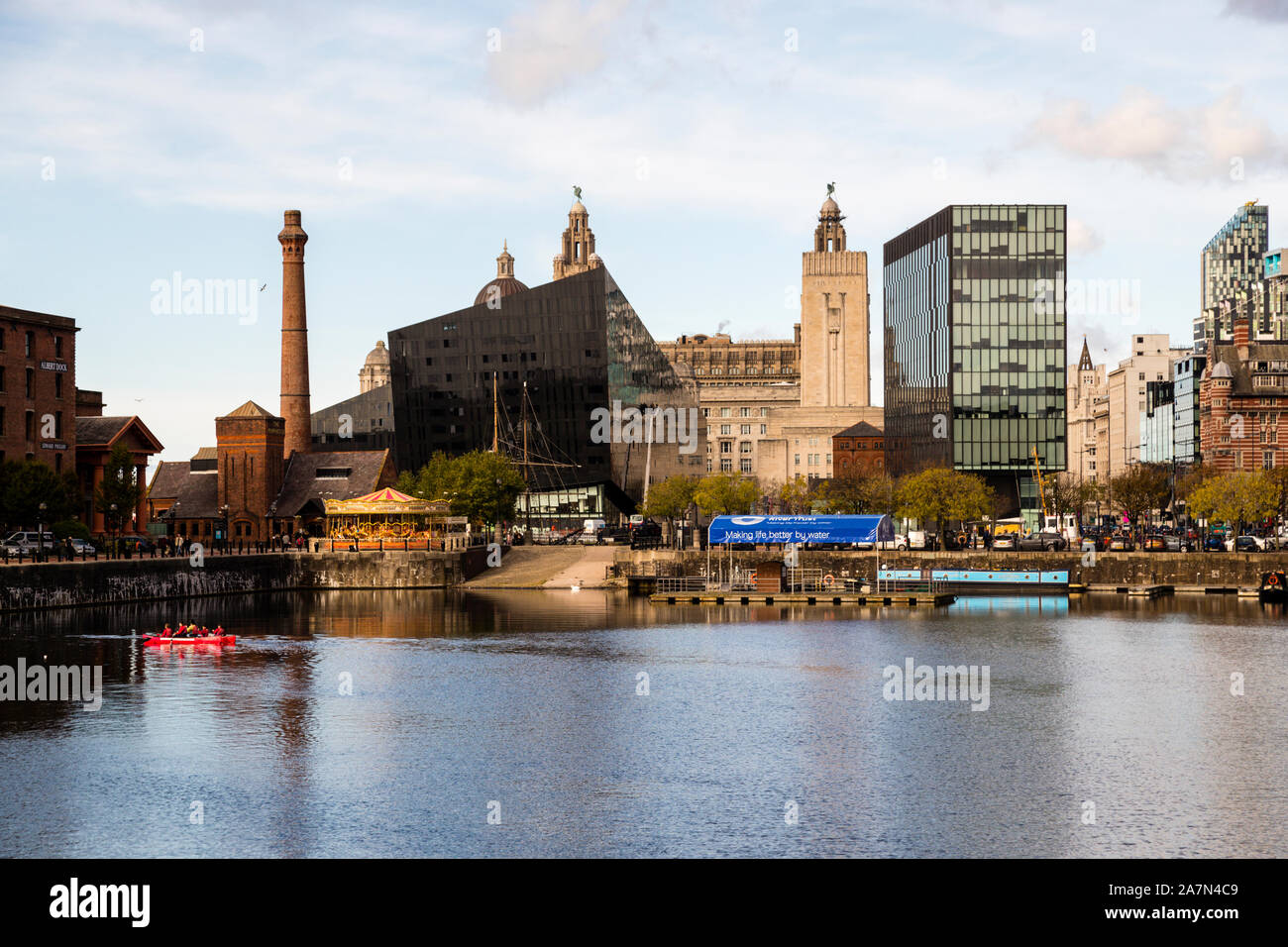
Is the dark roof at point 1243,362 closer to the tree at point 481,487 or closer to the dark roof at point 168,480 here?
the tree at point 481,487

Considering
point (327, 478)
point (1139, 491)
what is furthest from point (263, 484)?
point (1139, 491)

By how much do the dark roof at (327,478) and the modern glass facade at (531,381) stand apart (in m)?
15.9

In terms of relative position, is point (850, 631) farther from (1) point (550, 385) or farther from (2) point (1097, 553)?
(1) point (550, 385)

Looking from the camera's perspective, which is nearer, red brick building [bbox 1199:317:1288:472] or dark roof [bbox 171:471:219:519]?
dark roof [bbox 171:471:219:519]

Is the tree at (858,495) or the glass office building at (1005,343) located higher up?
the glass office building at (1005,343)

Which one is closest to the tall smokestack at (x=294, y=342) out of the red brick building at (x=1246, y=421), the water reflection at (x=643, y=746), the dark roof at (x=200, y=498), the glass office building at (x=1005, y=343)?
the dark roof at (x=200, y=498)

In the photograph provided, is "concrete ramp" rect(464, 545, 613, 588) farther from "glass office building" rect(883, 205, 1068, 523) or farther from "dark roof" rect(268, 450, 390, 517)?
"glass office building" rect(883, 205, 1068, 523)

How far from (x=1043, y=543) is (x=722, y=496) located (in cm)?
4437

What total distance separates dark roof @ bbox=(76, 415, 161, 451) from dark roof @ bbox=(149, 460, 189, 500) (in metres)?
23.5

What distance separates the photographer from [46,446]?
387 ft

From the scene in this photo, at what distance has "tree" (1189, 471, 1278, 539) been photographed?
430ft

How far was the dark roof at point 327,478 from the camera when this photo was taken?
484 feet

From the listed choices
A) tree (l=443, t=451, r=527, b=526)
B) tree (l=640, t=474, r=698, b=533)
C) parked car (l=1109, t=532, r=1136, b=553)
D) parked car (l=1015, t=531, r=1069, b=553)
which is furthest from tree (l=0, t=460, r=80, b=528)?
parked car (l=1109, t=532, r=1136, b=553)
